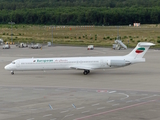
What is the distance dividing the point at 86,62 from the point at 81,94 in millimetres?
14846

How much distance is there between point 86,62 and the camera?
58.1 m

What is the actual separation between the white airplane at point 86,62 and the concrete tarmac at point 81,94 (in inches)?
50.8

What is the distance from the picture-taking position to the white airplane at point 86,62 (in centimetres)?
5741

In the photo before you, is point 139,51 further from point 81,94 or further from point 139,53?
point 81,94

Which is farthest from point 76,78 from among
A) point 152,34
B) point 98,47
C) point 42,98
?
point 152,34

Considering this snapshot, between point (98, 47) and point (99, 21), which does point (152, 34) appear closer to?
point (98, 47)

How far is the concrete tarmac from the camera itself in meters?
34.7

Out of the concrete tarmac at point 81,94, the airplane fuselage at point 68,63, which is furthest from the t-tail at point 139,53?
the concrete tarmac at point 81,94

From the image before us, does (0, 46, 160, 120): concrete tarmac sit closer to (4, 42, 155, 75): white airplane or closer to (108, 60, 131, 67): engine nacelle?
(4, 42, 155, 75): white airplane

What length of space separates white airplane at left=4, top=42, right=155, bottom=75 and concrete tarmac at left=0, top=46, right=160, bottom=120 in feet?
4.23

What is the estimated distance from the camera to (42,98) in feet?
138

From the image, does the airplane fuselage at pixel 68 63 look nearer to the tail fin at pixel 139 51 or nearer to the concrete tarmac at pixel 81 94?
the concrete tarmac at pixel 81 94

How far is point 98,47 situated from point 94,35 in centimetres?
3632

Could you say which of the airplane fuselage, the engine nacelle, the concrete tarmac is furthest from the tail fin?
the concrete tarmac
